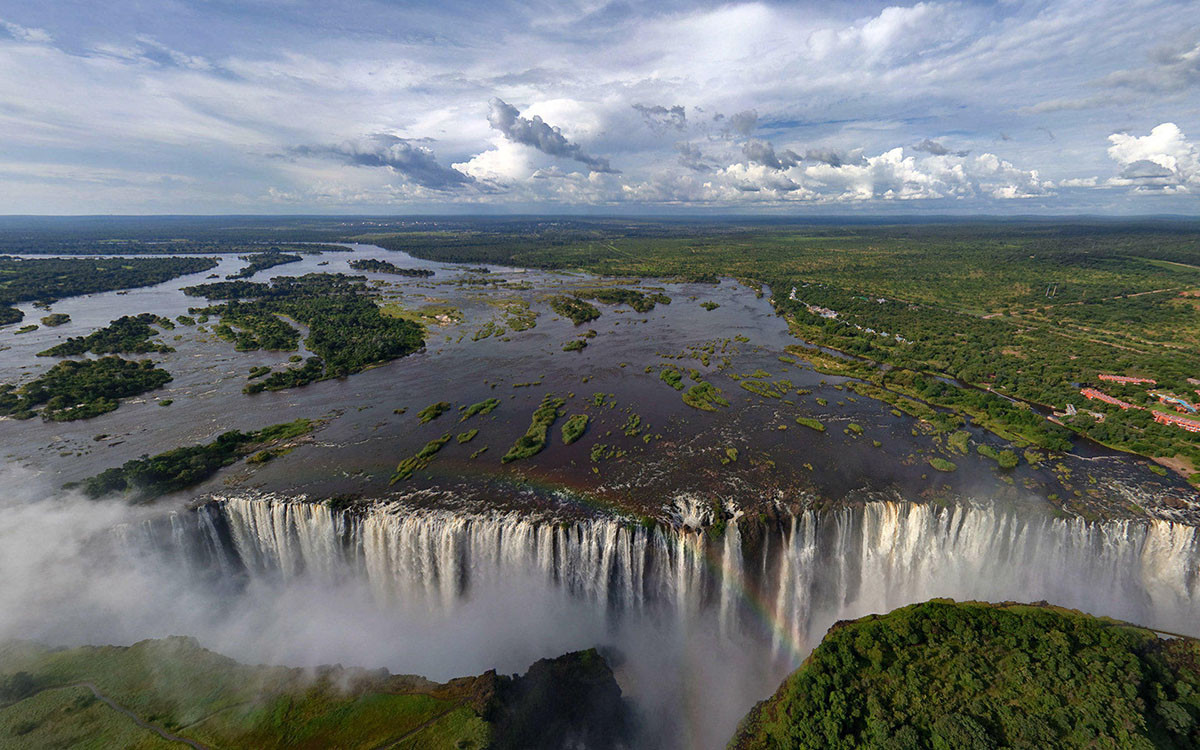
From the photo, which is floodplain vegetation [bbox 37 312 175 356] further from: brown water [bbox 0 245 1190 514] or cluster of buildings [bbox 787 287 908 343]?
cluster of buildings [bbox 787 287 908 343]

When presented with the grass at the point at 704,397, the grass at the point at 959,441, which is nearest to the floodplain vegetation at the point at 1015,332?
the grass at the point at 959,441

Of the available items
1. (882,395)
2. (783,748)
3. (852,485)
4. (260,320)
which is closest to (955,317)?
(882,395)

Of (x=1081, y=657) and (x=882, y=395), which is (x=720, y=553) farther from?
(x=882, y=395)

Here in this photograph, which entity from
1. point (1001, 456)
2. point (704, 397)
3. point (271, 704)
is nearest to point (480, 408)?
point (704, 397)

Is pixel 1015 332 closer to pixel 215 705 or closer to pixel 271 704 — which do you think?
pixel 271 704

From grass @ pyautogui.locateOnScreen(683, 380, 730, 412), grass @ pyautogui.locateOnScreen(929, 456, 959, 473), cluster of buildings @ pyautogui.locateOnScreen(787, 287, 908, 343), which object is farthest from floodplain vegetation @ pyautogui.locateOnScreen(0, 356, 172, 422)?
cluster of buildings @ pyautogui.locateOnScreen(787, 287, 908, 343)
